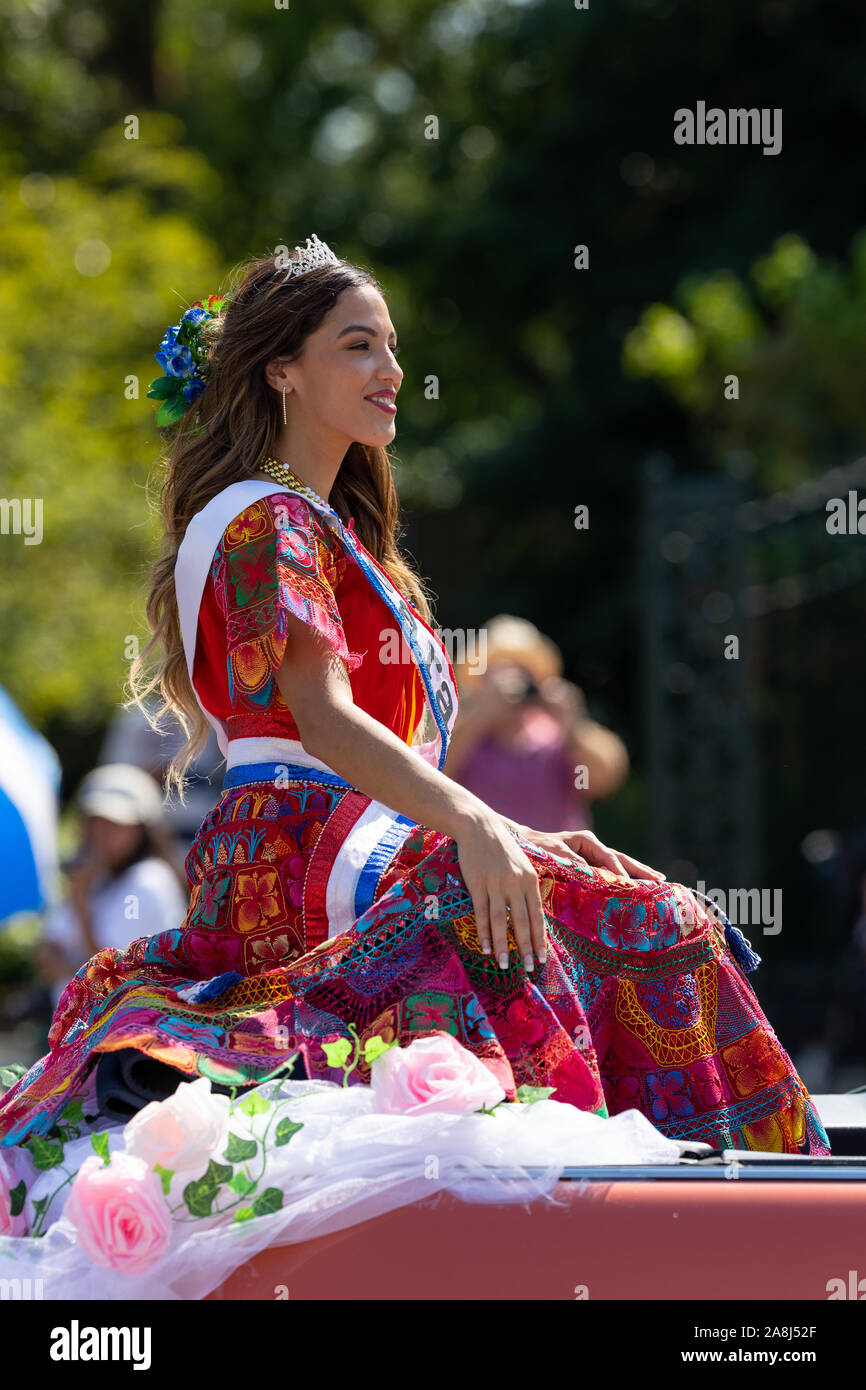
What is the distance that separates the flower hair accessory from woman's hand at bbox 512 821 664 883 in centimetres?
95

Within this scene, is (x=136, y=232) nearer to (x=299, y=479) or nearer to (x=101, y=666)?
(x=101, y=666)

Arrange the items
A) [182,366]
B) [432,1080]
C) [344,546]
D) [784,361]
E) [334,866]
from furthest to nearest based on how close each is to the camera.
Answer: [784,361] < [182,366] < [344,546] < [334,866] < [432,1080]

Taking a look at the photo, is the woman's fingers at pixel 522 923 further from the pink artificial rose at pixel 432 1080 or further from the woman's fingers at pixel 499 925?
the pink artificial rose at pixel 432 1080

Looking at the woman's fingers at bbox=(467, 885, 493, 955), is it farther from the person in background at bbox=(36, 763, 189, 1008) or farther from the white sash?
the person in background at bbox=(36, 763, 189, 1008)

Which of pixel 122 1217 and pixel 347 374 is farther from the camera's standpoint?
pixel 347 374

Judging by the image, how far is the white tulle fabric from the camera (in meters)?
2.28

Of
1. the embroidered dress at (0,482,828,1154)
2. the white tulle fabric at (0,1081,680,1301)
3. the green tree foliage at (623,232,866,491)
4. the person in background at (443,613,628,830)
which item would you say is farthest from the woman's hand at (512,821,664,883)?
the green tree foliage at (623,232,866,491)

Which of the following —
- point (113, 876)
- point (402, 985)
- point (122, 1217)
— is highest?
point (113, 876)

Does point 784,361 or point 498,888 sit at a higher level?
point 784,361

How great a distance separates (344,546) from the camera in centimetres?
288

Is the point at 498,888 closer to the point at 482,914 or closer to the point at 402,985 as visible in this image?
the point at 482,914

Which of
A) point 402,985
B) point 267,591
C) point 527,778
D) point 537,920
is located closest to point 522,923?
point 537,920

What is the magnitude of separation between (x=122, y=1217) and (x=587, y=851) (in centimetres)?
107

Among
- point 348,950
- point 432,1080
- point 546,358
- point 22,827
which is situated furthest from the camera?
point 546,358
